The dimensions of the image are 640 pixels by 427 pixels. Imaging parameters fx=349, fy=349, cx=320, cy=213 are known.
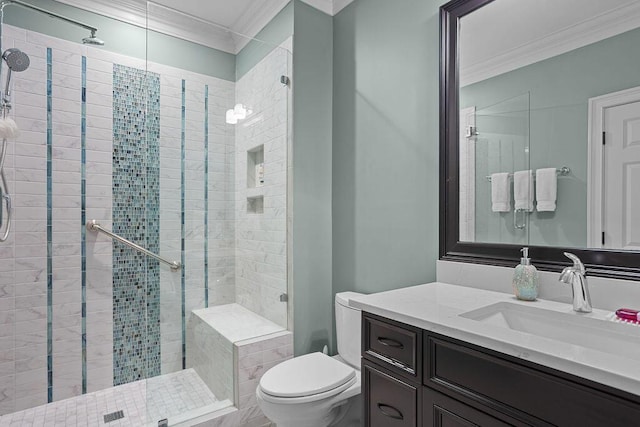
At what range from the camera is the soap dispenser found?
1.18 metres

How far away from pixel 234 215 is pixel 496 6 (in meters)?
1.63

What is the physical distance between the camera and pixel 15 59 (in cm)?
183

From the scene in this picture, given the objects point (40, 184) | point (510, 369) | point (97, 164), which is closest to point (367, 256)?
point (510, 369)

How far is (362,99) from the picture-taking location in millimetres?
2090

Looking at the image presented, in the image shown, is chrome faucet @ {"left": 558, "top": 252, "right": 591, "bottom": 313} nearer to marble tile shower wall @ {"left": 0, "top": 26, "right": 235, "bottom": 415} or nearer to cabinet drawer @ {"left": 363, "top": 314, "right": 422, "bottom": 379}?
cabinet drawer @ {"left": 363, "top": 314, "right": 422, "bottom": 379}

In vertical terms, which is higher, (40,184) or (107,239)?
(40,184)

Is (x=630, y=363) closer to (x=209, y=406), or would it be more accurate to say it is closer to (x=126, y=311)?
(x=209, y=406)

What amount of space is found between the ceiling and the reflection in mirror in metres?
1.17

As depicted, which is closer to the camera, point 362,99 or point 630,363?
point 630,363

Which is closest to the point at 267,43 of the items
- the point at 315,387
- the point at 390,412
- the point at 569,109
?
the point at 569,109

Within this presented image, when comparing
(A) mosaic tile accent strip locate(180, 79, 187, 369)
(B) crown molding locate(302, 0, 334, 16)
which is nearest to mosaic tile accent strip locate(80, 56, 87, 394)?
(A) mosaic tile accent strip locate(180, 79, 187, 369)

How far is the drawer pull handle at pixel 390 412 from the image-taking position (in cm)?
104

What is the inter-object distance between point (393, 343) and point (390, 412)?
0.21 meters

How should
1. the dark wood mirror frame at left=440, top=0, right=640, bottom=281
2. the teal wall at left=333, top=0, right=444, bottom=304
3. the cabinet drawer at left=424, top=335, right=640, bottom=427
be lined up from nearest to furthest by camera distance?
the cabinet drawer at left=424, top=335, right=640, bottom=427
the dark wood mirror frame at left=440, top=0, right=640, bottom=281
the teal wall at left=333, top=0, right=444, bottom=304
